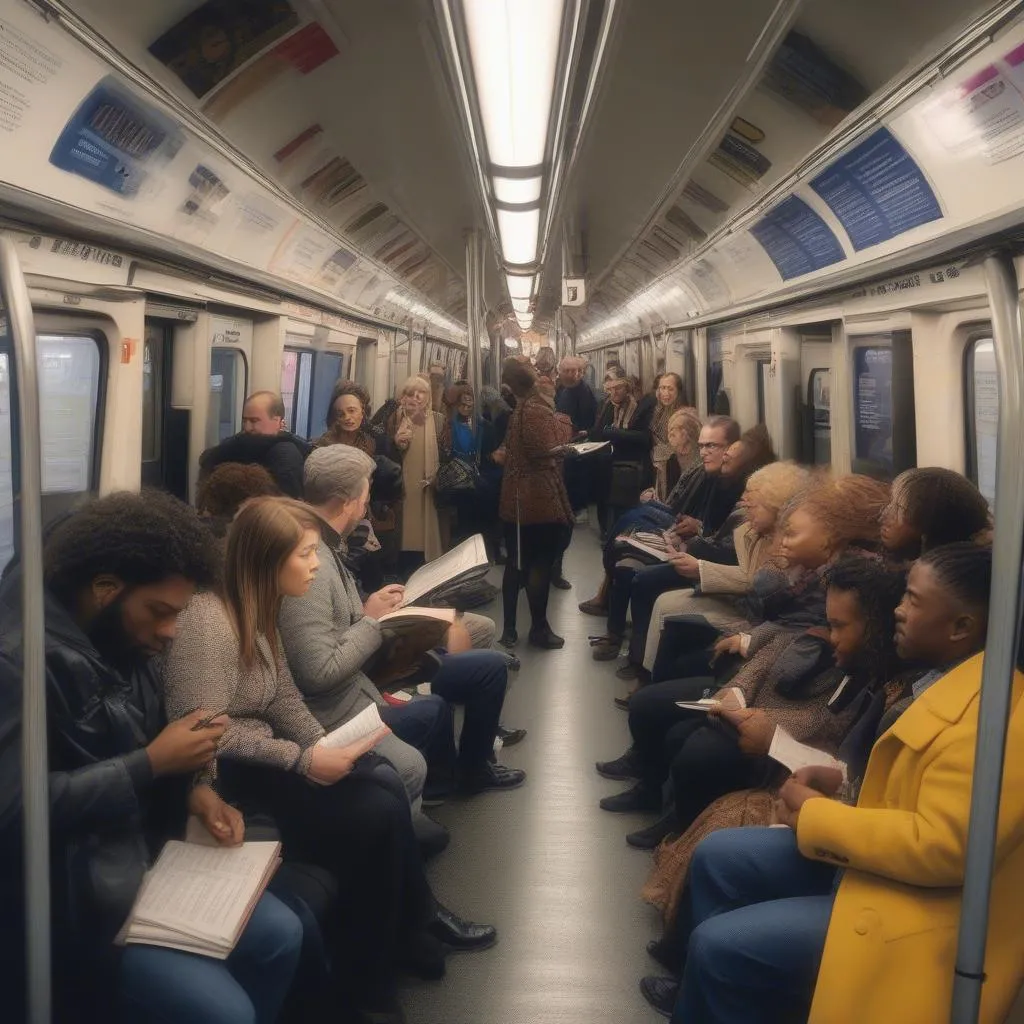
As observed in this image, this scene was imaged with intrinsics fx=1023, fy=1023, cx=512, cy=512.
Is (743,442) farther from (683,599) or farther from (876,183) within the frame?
(876,183)

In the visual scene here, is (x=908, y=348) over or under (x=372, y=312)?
under

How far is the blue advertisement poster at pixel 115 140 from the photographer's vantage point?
3147 mm

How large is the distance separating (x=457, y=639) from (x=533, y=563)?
84.9 inches

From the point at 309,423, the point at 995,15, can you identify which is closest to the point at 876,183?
the point at 995,15

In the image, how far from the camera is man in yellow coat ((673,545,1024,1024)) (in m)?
1.99

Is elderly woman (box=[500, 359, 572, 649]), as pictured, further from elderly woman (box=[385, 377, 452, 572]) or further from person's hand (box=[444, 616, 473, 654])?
person's hand (box=[444, 616, 473, 654])

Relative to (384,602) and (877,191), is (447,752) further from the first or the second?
(877,191)

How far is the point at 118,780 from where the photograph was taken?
6.82 feet

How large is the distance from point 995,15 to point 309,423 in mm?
5763

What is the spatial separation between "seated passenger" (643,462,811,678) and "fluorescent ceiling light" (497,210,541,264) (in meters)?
2.70

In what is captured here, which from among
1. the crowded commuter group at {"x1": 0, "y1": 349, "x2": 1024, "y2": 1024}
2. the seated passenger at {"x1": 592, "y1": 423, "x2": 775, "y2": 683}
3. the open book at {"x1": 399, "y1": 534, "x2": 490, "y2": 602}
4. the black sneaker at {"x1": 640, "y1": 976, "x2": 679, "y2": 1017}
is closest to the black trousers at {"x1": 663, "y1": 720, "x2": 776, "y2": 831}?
the crowded commuter group at {"x1": 0, "y1": 349, "x2": 1024, "y2": 1024}

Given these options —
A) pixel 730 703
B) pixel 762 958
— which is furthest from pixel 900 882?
pixel 730 703

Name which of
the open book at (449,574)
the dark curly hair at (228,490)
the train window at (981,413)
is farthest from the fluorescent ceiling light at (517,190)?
the dark curly hair at (228,490)

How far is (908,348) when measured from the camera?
4422mm
